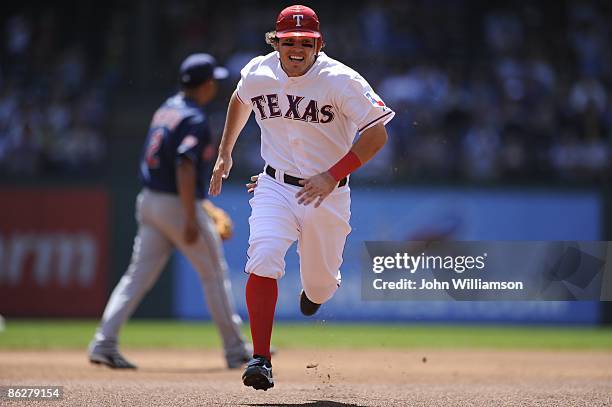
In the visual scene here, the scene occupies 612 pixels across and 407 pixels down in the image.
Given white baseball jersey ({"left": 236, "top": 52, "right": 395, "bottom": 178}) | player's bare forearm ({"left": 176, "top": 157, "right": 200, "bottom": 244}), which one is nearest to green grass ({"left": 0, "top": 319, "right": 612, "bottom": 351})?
player's bare forearm ({"left": 176, "top": 157, "right": 200, "bottom": 244})

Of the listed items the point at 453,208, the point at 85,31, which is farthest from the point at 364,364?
the point at 85,31

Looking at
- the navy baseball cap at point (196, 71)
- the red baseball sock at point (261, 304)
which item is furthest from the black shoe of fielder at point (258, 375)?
the navy baseball cap at point (196, 71)

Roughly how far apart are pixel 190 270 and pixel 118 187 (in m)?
1.43

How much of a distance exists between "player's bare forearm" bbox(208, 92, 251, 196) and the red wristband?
2.87 ft

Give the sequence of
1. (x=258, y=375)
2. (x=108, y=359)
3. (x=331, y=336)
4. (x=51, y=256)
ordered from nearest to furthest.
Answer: (x=258, y=375), (x=108, y=359), (x=331, y=336), (x=51, y=256)

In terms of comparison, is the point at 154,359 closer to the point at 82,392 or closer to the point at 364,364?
the point at 364,364

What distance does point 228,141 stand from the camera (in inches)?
248

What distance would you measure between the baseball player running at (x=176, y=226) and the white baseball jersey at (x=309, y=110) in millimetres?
1887

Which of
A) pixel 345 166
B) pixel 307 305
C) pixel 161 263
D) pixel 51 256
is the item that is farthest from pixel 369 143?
pixel 51 256

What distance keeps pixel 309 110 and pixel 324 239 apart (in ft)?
2.40

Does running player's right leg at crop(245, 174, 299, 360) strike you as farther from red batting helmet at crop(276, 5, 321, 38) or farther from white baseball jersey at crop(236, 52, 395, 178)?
red batting helmet at crop(276, 5, 321, 38)

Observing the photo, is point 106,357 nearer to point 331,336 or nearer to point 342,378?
point 342,378

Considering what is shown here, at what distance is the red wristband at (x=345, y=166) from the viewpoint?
18.2 ft

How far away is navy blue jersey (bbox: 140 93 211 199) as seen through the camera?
788 centimetres
